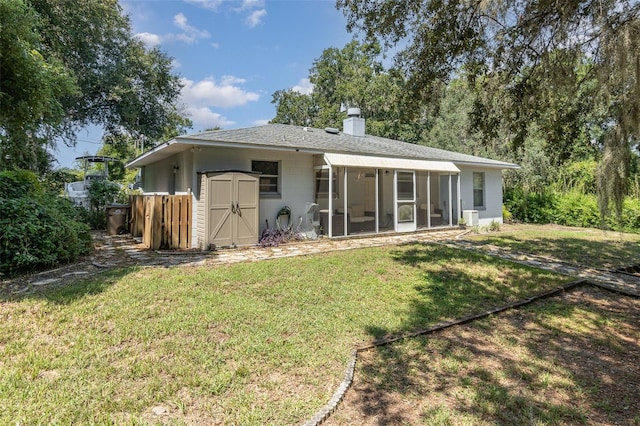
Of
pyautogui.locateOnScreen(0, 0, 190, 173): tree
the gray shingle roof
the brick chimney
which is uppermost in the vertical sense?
pyautogui.locateOnScreen(0, 0, 190, 173): tree

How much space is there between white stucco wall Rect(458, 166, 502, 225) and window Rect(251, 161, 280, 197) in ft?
29.1

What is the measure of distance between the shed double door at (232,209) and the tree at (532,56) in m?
4.63

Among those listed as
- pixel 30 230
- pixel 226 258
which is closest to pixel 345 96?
pixel 226 258

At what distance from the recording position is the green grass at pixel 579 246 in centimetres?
794

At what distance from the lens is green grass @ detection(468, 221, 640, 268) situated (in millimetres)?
7938

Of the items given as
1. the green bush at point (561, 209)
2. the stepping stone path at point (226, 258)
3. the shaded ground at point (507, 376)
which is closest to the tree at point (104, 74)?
the stepping stone path at point (226, 258)

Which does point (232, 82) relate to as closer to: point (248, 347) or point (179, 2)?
point (179, 2)

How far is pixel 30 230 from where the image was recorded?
19.6 ft

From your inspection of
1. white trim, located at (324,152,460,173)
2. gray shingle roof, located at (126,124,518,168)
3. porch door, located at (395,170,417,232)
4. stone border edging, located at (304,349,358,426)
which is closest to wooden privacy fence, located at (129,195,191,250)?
gray shingle roof, located at (126,124,518,168)

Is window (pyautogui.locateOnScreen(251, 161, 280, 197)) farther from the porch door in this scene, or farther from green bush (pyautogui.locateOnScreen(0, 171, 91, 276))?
green bush (pyautogui.locateOnScreen(0, 171, 91, 276))

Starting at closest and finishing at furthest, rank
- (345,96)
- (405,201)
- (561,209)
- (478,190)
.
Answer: (405,201)
(478,190)
(561,209)
(345,96)

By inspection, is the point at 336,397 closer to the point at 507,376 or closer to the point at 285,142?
the point at 507,376

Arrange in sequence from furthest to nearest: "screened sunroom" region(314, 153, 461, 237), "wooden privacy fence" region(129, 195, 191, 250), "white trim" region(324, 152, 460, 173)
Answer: "screened sunroom" region(314, 153, 461, 237), "white trim" region(324, 152, 460, 173), "wooden privacy fence" region(129, 195, 191, 250)

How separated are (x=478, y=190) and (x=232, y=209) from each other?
11875mm
